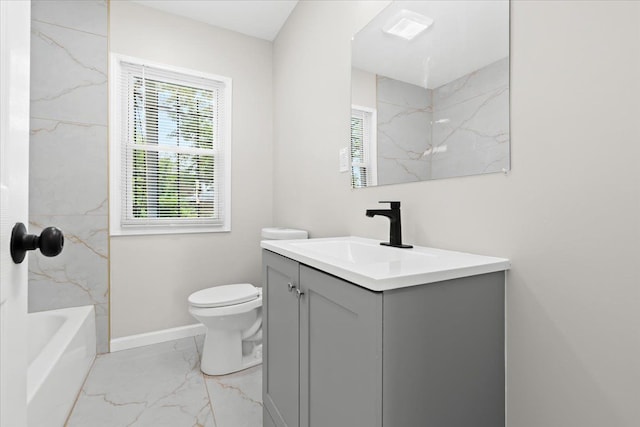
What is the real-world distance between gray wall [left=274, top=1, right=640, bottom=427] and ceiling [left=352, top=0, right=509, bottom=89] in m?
0.08

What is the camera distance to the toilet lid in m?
1.92

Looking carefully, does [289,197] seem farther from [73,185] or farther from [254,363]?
[73,185]

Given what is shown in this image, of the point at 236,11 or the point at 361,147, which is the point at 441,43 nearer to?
the point at 361,147

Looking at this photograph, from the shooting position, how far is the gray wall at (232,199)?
7.62 ft

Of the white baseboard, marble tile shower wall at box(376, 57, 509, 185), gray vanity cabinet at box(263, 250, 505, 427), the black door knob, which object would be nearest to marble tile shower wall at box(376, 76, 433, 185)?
marble tile shower wall at box(376, 57, 509, 185)

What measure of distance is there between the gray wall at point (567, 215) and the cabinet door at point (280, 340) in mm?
620

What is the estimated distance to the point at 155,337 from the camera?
94.0 inches

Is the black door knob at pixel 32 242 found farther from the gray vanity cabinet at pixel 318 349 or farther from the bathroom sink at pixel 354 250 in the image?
the bathroom sink at pixel 354 250

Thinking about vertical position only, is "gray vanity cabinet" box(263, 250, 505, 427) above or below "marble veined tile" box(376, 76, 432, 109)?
below

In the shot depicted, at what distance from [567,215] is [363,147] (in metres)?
0.97

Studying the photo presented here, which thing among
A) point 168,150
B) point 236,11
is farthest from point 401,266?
point 236,11

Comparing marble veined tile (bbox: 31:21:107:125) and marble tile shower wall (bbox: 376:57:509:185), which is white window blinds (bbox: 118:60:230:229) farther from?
marble tile shower wall (bbox: 376:57:509:185)

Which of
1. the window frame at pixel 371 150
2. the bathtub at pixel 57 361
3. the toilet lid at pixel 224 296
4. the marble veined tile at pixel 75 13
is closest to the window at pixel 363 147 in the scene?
the window frame at pixel 371 150

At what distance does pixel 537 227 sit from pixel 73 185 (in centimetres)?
268
